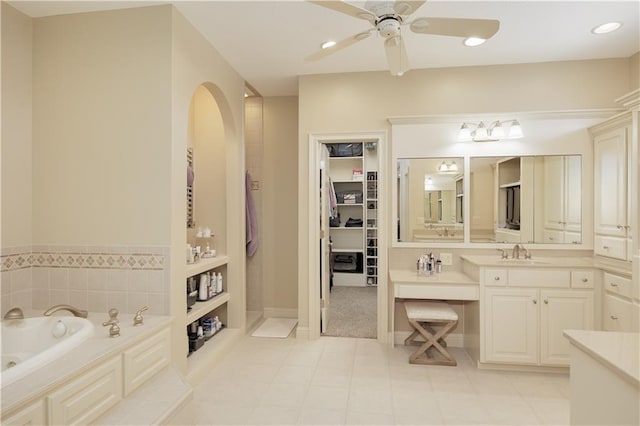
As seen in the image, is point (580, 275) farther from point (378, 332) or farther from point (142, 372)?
point (142, 372)

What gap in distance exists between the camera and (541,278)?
2889 mm

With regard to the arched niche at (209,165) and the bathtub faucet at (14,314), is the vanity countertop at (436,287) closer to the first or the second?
the arched niche at (209,165)

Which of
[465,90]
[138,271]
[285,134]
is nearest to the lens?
[138,271]

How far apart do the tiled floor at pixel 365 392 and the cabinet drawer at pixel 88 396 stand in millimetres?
637

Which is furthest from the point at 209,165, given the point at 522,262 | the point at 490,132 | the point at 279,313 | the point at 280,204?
the point at 522,262

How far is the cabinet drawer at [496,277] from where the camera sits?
293 centimetres

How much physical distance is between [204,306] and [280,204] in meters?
1.68

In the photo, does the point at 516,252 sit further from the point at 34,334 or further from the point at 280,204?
the point at 34,334

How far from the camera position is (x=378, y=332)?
3.59 m

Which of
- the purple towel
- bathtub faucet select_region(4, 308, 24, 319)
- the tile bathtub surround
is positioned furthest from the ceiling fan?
the purple towel

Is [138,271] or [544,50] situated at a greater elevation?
[544,50]

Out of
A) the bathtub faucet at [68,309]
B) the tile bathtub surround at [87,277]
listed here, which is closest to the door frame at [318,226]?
the tile bathtub surround at [87,277]

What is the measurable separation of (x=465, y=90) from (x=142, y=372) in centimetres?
356

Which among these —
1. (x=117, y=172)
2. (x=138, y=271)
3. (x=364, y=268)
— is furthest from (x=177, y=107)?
(x=364, y=268)
